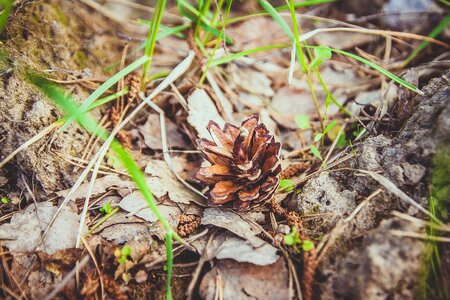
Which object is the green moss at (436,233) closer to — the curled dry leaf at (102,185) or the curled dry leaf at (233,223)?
the curled dry leaf at (233,223)

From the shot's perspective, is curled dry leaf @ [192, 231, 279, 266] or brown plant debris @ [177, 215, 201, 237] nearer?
curled dry leaf @ [192, 231, 279, 266]

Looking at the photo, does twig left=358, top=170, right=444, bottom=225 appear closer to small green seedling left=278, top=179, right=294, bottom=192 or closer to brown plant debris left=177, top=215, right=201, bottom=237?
small green seedling left=278, top=179, right=294, bottom=192

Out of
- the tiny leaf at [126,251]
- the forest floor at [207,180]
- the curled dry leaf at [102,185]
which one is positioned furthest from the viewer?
the curled dry leaf at [102,185]

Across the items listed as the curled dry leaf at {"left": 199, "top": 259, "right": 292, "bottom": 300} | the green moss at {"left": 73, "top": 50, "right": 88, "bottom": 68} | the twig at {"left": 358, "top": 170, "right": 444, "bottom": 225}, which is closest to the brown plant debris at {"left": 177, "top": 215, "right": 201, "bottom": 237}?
the curled dry leaf at {"left": 199, "top": 259, "right": 292, "bottom": 300}

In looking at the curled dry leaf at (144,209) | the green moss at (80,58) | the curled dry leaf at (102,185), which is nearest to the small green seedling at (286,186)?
the curled dry leaf at (144,209)

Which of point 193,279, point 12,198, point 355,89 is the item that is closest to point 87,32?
point 12,198

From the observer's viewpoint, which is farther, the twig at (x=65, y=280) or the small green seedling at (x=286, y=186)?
the small green seedling at (x=286, y=186)

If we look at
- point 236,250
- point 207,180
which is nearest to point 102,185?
point 207,180

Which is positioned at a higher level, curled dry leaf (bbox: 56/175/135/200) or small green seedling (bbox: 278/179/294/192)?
curled dry leaf (bbox: 56/175/135/200)
